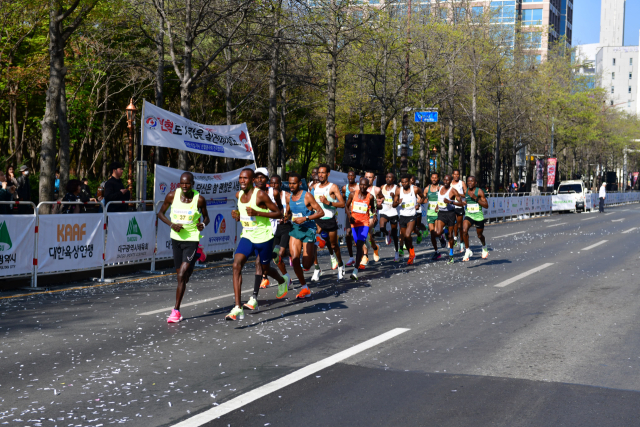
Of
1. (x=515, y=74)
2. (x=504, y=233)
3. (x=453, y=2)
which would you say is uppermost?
(x=453, y=2)

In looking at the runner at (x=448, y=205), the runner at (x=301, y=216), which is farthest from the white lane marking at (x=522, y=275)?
the runner at (x=301, y=216)

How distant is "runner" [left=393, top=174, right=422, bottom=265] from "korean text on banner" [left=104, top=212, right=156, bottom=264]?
5.26m

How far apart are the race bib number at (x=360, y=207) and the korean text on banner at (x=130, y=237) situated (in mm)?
4085

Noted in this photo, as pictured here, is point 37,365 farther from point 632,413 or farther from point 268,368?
point 632,413

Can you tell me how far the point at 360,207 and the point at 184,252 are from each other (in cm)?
535

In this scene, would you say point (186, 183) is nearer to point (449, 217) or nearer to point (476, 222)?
point (449, 217)

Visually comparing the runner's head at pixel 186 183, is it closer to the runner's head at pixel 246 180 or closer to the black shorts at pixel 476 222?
the runner's head at pixel 246 180

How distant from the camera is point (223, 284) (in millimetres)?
12148

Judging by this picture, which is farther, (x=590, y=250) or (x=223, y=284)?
(x=590, y=250)

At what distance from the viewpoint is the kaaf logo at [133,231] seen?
44.2ft

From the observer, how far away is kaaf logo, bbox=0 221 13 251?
1080 centimetres

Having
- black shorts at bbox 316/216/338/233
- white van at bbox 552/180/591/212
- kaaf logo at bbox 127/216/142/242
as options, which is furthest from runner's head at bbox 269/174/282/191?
white van at bbox 552/180/591/212

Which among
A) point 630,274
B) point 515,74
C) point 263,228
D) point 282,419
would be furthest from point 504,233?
point 515,74

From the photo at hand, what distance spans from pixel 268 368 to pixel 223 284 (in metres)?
5.97
